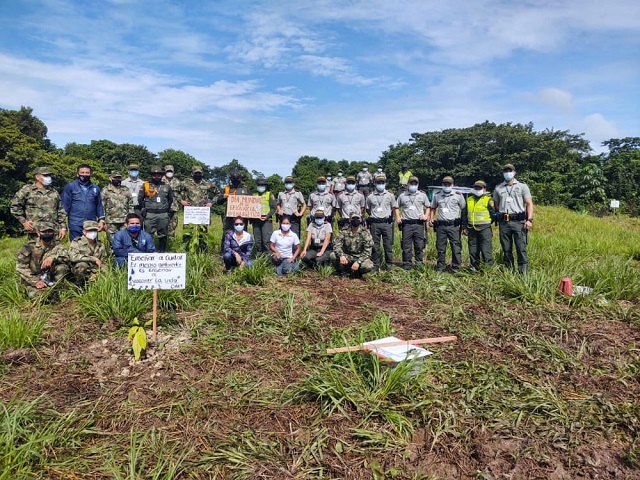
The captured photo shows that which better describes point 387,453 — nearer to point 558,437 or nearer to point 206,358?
point 558,437

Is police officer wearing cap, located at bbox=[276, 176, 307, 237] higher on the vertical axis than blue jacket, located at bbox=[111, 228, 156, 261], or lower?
higher

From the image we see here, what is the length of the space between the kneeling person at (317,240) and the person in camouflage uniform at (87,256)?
333 centimetres

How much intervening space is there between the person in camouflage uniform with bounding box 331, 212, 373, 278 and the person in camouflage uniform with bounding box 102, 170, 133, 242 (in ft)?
12.9

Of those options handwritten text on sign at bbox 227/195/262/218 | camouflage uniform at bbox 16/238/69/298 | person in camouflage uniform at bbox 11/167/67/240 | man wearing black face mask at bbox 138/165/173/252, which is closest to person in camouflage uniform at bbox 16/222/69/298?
camouflage uniform at bbox 16/238/69/298

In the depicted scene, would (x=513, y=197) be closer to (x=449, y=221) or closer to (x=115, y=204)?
(x=449, y=221)

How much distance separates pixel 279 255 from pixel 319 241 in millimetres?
840

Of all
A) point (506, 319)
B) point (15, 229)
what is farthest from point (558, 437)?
point (15, 229)

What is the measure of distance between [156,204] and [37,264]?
8.60ft

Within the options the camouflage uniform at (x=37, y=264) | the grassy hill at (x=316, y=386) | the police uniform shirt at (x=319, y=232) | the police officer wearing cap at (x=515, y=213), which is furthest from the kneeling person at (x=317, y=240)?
the camouflage uniform at (x=37, y=264)

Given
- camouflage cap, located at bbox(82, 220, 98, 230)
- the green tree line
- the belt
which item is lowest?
camouflage cap, located at bbox(82, 220, 98, 230)

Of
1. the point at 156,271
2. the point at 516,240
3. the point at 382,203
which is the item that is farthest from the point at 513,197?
the point at 156,271

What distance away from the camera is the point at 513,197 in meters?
7.13

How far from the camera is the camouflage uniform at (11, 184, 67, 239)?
6.96 meters

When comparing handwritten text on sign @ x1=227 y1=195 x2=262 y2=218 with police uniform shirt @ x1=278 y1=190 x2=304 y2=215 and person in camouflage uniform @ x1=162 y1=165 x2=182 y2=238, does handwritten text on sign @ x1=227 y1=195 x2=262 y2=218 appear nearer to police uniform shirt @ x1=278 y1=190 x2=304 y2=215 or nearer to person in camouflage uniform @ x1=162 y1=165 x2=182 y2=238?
police uniform shirt @ x1=278 y1=190 x2=304 y2=215
